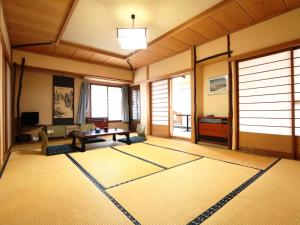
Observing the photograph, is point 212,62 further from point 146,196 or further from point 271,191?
point 146,196

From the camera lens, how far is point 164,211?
1507 millimetres

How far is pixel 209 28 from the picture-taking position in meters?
3.81

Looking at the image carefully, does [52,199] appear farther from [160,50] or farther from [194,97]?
[160,50]

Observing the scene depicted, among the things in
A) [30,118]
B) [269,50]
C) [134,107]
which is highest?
[269,50]


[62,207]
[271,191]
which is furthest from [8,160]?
[271,191]

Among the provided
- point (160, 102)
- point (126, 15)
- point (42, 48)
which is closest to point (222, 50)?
point (126, 15)

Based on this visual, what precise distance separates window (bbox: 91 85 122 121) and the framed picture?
4.46 metres

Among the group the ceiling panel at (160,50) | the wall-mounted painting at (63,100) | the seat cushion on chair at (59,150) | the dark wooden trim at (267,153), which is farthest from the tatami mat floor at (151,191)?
the ceiling panel at (160,50)

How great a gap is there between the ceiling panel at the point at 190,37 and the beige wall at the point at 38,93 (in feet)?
15.1

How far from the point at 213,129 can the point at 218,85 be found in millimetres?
1291

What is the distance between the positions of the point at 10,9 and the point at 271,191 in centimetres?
506

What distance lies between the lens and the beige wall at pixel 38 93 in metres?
5.39

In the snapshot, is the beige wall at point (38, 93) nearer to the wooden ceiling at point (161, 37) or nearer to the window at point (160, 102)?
the wooden ceiling at point (161, 37)

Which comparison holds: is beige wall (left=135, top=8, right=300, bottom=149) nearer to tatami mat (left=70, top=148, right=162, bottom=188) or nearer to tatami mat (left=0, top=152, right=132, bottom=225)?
tatami mat (left=70, top=148, right=162, bottom=188)
